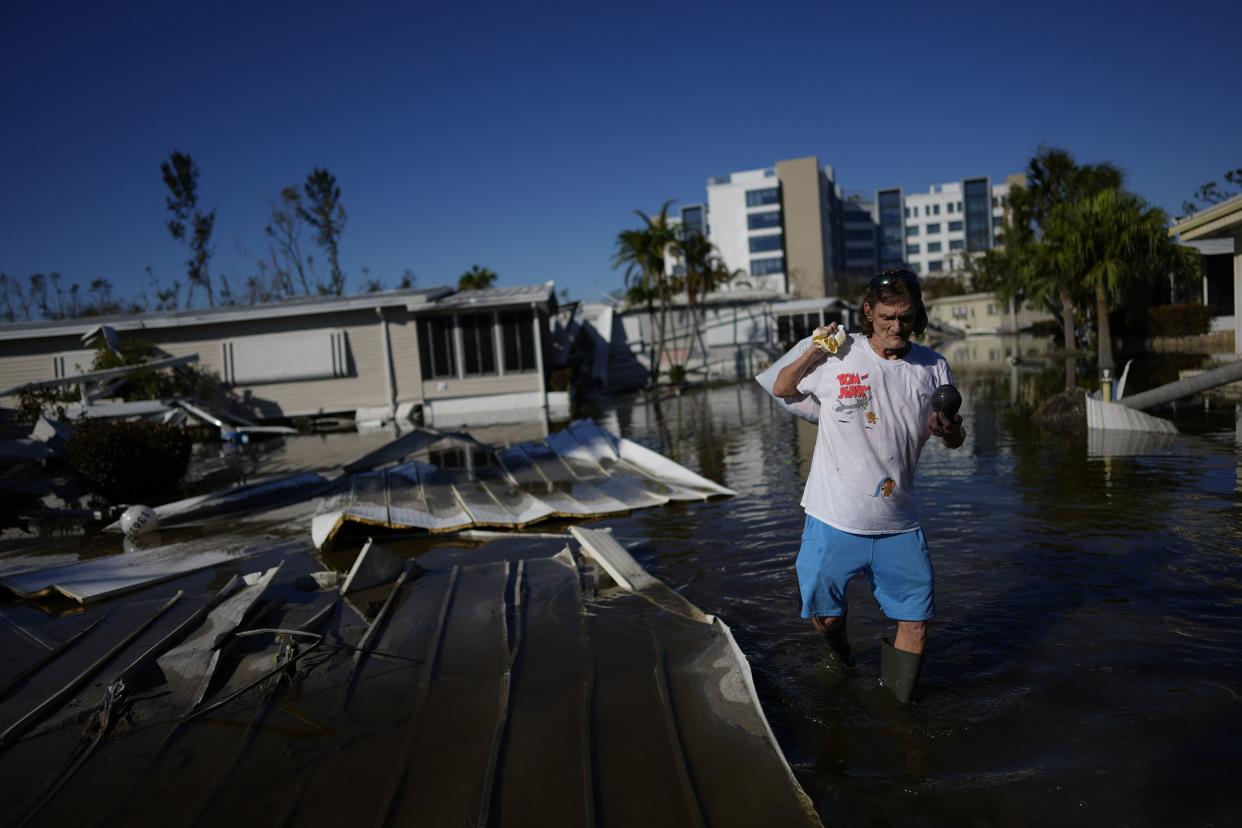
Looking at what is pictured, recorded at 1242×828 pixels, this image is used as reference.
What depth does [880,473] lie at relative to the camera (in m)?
3.25

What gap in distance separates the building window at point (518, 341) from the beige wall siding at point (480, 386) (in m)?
0.28

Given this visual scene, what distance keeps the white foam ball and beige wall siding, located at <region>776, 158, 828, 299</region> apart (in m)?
92.8

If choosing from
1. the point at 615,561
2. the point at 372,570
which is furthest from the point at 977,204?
the point at 372,570

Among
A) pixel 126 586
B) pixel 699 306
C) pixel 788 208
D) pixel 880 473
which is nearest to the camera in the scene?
pixel 880 473

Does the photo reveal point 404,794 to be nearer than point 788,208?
Yes

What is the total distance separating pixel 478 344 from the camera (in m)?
22.7

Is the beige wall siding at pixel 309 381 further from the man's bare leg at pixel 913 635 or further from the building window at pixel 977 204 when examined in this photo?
the building window at pixel 977 204

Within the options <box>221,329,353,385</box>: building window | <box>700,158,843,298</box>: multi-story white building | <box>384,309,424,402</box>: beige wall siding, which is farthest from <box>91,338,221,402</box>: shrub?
<box>700,158,843,298</box>: multi-story white building

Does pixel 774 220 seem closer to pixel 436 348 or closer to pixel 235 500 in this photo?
pixel 436 348

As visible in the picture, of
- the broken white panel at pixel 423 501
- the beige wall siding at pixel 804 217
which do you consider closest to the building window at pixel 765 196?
the beige wall siding at pixel 804 217

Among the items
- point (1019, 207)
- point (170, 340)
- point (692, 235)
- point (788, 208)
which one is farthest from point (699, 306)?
point (788, 208)

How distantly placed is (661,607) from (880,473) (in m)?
1.64

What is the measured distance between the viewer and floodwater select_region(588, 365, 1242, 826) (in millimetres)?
2900

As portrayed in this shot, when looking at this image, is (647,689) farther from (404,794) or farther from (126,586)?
(126,586)
